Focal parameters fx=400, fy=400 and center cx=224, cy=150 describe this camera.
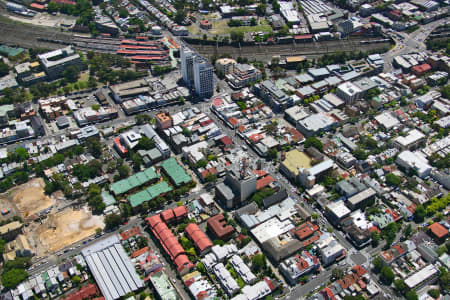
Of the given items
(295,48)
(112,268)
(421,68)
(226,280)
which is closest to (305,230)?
(226,280)

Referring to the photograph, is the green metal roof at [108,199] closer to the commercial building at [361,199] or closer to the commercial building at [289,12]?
the commercial building at [361,199]

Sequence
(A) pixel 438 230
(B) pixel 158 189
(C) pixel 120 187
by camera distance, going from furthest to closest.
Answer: (C) pixel 120 187
(B) pixel 158 189
(A) pixel 438 230

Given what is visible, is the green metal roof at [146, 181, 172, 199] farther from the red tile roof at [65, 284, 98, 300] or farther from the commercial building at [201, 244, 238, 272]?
the red tile roof at [65, 284, 98, 300]

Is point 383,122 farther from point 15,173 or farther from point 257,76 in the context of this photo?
point 15,173

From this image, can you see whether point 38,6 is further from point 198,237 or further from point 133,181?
point 198,237

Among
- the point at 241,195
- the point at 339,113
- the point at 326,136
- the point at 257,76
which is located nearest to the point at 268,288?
the point at 241,195

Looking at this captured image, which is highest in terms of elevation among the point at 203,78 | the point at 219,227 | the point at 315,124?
the point at 203,78

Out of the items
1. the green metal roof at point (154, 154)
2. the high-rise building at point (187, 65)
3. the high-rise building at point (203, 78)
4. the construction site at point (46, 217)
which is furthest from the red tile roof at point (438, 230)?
the high-rise building at point (187, 65)
